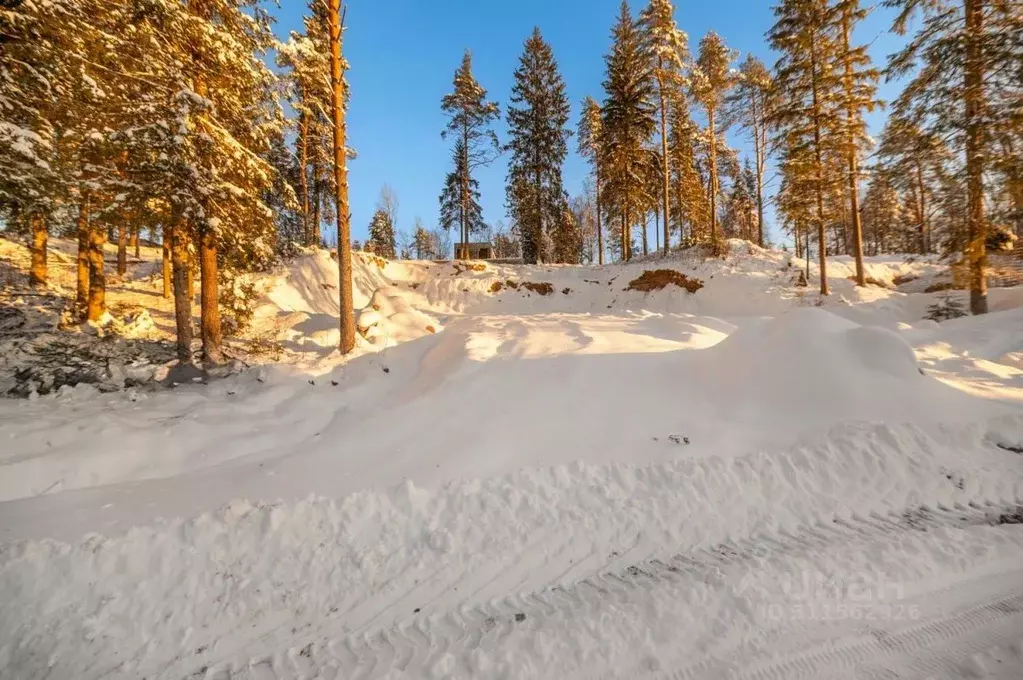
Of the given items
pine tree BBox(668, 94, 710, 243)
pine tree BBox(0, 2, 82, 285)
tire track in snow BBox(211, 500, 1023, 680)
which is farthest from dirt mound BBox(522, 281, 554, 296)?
tire track in snow BBox(211, 500, 1023, 680)

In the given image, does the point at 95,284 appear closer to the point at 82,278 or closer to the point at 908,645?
the point at 82,278

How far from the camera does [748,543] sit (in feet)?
11.7

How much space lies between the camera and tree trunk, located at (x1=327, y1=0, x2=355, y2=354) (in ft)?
29.0

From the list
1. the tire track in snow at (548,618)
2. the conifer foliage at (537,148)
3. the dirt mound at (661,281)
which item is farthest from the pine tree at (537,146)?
the tire track in snow at (548,618)

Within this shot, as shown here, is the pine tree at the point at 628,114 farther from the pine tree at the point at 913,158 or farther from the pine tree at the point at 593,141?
the pine tree at the point at 913,158

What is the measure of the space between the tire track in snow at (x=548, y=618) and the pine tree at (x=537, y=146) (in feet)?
79.4

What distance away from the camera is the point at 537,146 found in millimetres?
25453

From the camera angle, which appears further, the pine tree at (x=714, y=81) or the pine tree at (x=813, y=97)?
the pine tree at (x=714, y=81)

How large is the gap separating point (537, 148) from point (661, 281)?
12.5m

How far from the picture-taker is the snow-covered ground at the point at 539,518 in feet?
8.52

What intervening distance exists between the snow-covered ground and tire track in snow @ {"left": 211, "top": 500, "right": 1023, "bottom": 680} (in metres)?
0.02

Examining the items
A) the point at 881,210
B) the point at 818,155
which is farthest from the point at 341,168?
the point at 881,210

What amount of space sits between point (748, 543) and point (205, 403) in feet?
25.7

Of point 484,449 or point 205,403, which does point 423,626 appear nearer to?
point 484,449
